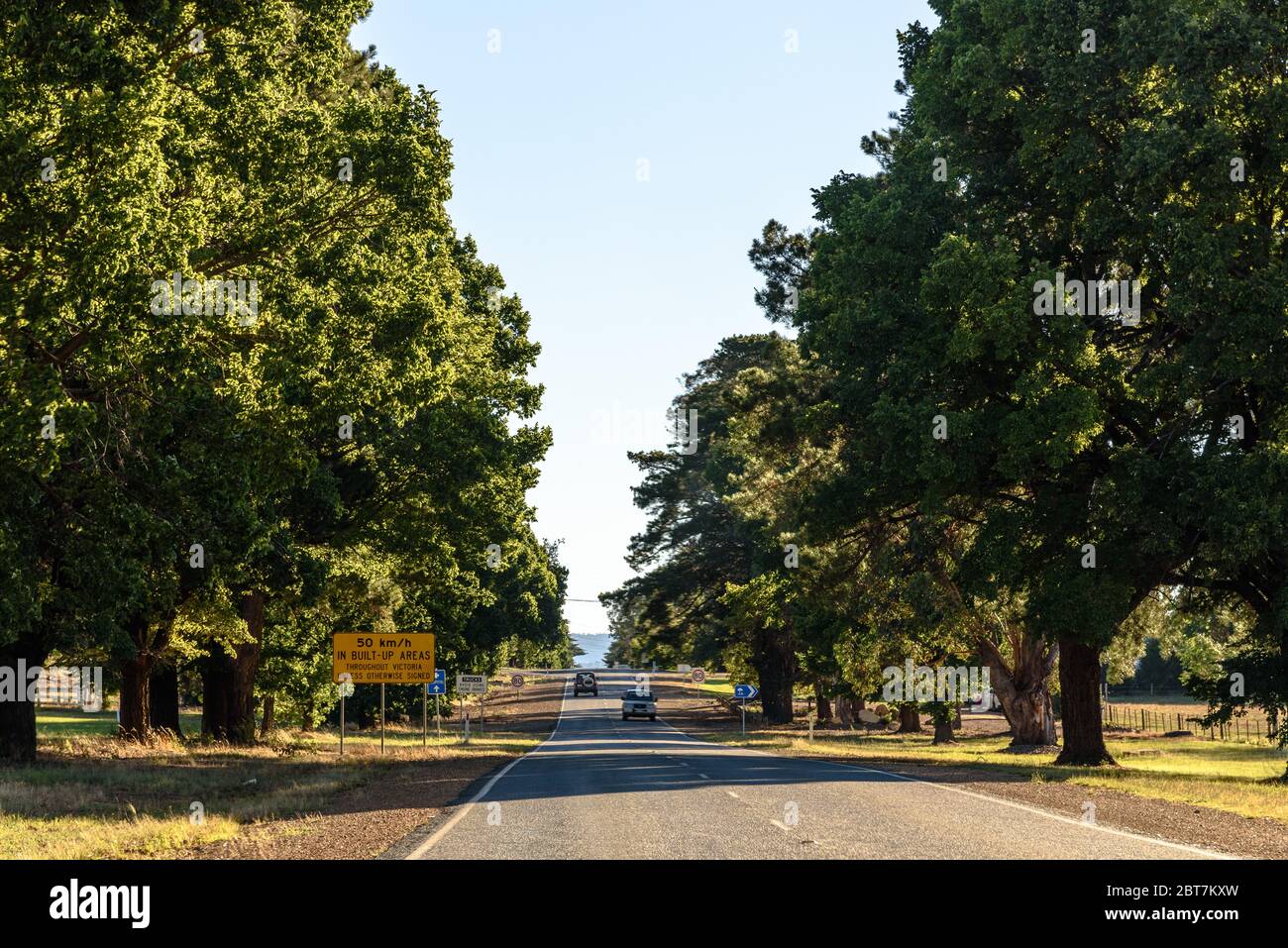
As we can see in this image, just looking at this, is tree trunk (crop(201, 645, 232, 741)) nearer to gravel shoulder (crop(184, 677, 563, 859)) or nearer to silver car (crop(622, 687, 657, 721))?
gravel shoulder (crop(184, 677, 563, 859))

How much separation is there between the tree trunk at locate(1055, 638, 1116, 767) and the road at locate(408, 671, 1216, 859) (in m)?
7.12

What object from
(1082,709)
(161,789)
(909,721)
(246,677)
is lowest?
(909,721)

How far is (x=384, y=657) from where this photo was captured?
116 ft

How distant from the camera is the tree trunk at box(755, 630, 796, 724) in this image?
211 feet

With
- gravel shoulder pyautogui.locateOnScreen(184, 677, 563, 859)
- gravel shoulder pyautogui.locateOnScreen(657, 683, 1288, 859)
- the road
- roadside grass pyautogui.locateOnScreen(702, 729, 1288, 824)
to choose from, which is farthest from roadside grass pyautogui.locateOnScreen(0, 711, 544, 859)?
roadside grass pyautogui.locateOnScreen(702, 729, 1288, 824)

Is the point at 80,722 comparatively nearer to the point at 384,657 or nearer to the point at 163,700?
the point at 163,700

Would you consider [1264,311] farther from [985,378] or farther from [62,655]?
[62,655]

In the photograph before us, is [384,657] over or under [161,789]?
over

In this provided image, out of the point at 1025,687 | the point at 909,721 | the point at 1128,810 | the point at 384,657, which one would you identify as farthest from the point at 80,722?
the point at 1128,810

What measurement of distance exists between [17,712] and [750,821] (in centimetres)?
1646

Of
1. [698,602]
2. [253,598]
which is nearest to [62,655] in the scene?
[253,598]

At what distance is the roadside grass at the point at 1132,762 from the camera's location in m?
21.7

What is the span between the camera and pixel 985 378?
27.2m

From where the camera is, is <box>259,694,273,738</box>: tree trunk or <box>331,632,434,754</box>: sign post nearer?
<box>331,632,434,754</box>: sign post
